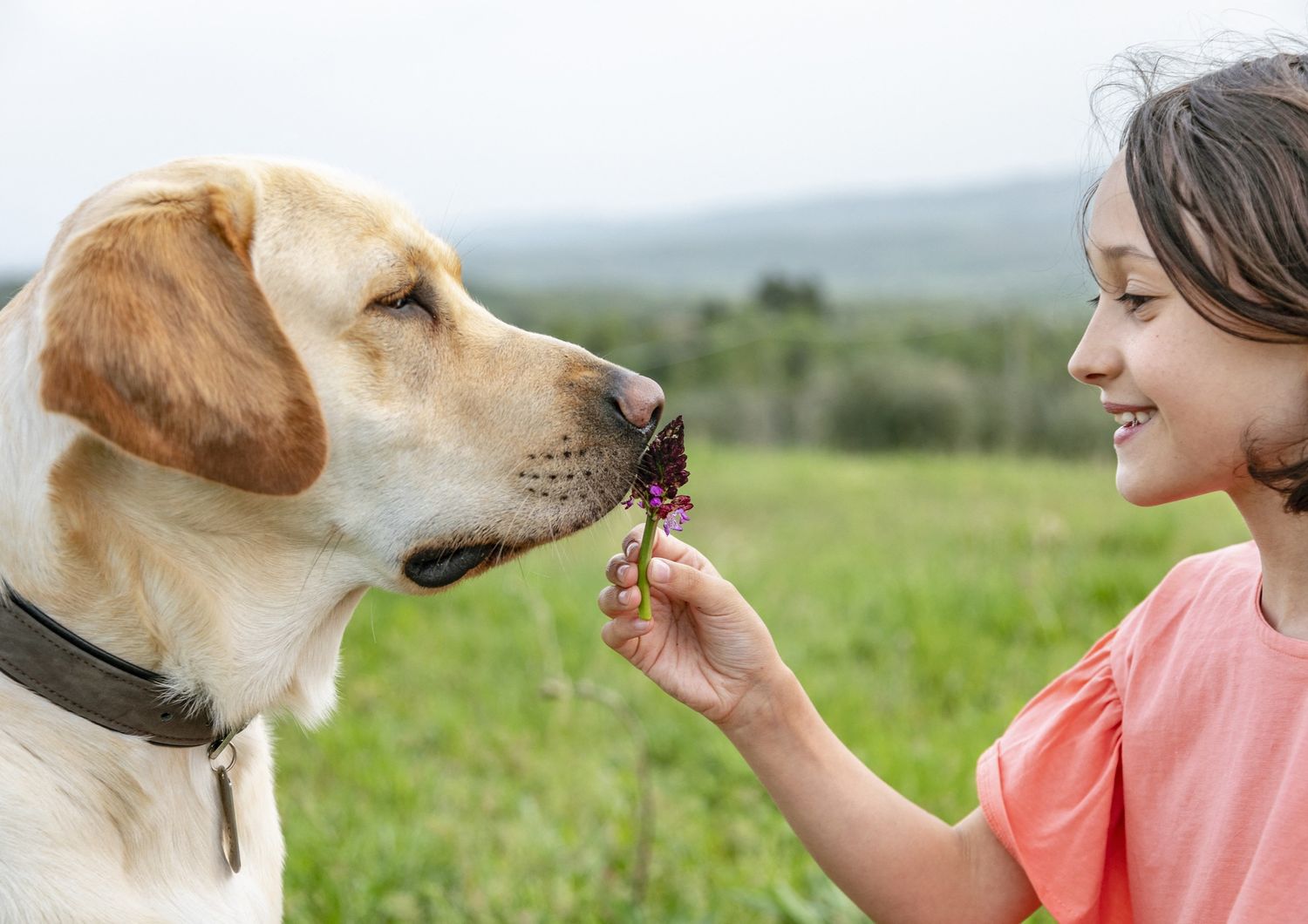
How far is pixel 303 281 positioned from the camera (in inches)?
81.4

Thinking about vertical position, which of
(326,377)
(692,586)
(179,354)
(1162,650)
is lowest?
(1162,650)

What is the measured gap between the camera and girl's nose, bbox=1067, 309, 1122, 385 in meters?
Result: 1.92

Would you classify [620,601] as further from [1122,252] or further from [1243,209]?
[1243,209]

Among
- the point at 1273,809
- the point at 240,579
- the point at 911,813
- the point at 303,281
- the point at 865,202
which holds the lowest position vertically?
the point at 865,202

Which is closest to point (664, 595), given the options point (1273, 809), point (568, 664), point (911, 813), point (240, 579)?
point (911, 813)

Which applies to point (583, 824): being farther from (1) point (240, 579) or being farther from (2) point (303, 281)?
(2) point (303, 281)

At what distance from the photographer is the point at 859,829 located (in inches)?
83.6

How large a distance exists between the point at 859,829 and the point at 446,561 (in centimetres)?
87

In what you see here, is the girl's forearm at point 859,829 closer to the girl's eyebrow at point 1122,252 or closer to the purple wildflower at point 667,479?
the purple wildflower at point 667,479

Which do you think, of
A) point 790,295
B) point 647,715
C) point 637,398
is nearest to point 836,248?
point 790,295

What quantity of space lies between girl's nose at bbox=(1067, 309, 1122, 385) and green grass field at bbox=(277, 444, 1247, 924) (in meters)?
0.84

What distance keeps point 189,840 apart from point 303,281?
36.8 inches

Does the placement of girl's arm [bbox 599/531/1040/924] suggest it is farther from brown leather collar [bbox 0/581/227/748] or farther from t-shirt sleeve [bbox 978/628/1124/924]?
brown leather collar [bbox 0/581/227/748]

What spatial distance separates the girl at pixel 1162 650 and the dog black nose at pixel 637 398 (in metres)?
0.27
